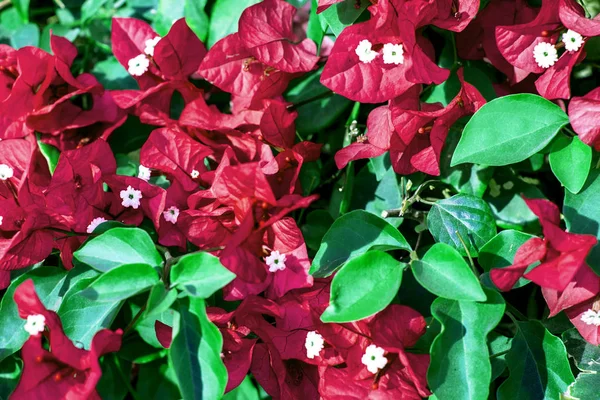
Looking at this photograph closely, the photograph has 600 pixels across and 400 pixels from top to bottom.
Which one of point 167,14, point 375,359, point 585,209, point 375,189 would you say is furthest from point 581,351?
point 167,14

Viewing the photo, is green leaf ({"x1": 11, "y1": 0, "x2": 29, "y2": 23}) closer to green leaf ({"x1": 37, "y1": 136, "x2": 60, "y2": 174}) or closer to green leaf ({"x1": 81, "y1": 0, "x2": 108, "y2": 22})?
green leaf ({"x1": 81, "y1": 0, "x2": 108, "y2": 22})

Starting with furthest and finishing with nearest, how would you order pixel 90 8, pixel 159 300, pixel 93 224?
pixel 90 8
pixel 93 224
pixel 159 300

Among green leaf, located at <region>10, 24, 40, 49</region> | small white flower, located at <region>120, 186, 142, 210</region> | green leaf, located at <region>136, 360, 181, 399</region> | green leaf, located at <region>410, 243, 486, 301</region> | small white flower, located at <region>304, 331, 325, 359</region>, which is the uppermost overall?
green leaf, located at <region>10, 24, 40, 49</region>

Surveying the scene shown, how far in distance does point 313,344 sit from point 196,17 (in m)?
0.77

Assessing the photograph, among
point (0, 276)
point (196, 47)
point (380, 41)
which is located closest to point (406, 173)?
point (380, 41)

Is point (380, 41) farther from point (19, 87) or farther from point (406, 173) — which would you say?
point (19, 87)

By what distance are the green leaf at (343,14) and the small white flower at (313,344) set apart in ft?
1.76

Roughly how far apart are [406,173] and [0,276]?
0.75 metres

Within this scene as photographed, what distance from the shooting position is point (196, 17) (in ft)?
4.68

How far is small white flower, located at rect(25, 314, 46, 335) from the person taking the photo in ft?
3.10

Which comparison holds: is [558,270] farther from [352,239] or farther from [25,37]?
[25,37]

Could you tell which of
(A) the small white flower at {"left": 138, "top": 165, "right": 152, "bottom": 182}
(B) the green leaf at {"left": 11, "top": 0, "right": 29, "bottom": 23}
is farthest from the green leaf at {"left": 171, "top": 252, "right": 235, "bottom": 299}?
(B) the green leaf at {"left": 11, "top": 0, "right": 29, "bottom": 23}

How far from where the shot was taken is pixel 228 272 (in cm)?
91

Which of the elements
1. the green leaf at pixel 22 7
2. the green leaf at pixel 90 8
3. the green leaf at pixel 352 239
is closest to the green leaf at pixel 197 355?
the green leaf at pixel 352 239
